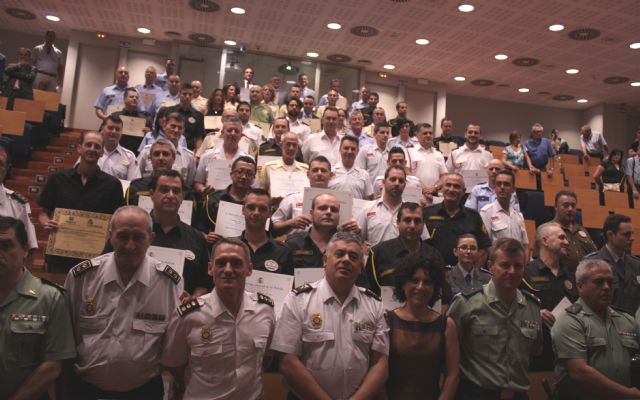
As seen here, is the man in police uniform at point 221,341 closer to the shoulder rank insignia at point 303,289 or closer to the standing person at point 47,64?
the shoulder rank insignia at point 303,289

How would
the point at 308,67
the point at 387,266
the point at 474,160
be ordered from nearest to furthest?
the point at 387,266 < the point at 474,160 < the point at 308,67

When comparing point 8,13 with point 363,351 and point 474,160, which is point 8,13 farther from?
point 363,351

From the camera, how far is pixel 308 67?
13305 millimetres

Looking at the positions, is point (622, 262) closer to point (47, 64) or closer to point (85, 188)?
point (85, 188)

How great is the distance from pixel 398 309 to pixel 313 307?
50 cm

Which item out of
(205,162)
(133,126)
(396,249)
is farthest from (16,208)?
(133,126)

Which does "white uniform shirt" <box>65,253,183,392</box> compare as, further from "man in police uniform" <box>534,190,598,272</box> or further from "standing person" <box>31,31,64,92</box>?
"standing person" <box>31,31,64,92</box>

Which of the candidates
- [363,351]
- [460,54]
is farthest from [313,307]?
[460,54]

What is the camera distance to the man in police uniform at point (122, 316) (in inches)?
91.1

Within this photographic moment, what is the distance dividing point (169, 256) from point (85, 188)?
121cm

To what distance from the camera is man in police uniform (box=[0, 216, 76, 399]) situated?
7.07 ft

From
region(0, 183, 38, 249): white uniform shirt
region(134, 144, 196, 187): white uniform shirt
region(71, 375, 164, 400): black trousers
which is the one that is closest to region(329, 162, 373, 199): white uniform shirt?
region(134, 144, 196, 187): white uniform shirt

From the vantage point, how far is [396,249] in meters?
3.40

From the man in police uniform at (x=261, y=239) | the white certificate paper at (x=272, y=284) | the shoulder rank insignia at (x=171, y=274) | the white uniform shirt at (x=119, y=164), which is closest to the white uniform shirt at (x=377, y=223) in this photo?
the man in police uniform at (x=261, y=239)
